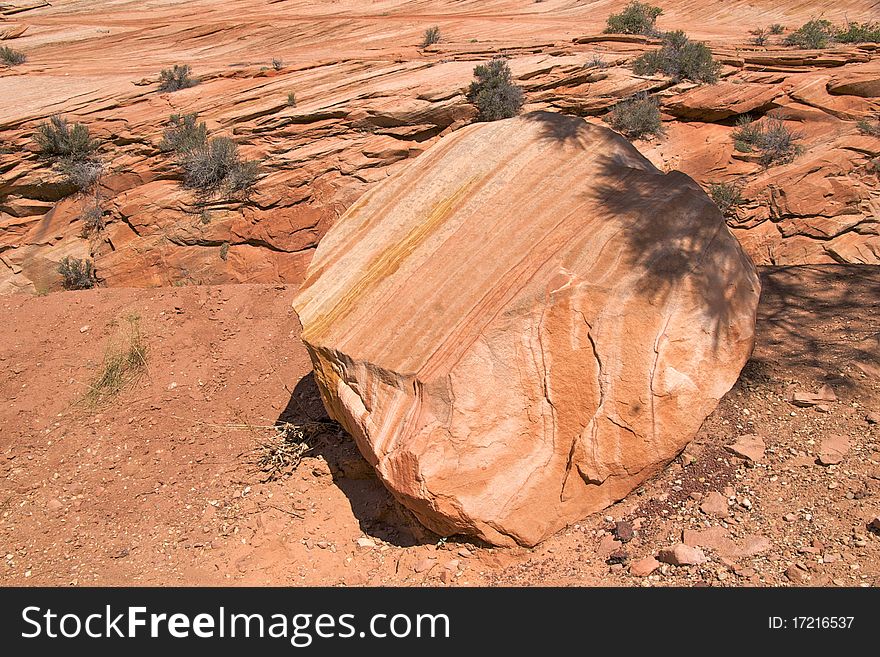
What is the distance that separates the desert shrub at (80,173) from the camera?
8.58m

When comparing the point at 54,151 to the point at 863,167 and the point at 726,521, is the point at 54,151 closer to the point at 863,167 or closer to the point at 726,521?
the point at 726,521

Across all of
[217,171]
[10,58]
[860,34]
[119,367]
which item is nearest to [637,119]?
[217,171]

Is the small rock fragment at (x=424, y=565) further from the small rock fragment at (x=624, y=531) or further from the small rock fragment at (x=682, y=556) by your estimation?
the small rock fragment at (x=682, y=556)

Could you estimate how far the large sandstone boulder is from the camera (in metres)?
3.38

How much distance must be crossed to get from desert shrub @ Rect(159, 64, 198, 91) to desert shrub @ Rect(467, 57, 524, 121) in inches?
178

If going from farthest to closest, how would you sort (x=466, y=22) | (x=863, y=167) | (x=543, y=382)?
1. (x=466, y=22)
2. (x=863, y=167)
3. (x=543, y=382)

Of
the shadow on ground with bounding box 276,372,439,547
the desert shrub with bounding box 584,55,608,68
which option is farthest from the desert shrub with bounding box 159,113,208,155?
the desert shrub with bounding box 584,55,608,68

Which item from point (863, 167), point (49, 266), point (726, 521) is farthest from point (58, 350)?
point (863, 167)

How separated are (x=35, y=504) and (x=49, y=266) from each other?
4622mm

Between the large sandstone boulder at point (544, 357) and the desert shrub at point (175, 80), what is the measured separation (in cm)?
807

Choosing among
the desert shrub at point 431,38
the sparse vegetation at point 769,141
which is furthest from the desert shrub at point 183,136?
the sparse vegetation at point 769,141

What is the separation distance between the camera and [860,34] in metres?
12.0

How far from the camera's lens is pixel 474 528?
135 inches

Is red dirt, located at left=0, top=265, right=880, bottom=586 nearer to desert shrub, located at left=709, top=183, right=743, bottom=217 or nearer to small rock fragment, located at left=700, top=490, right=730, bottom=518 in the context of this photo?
small rock fragment, located at left=700, top=490, right=730, bottom=518
